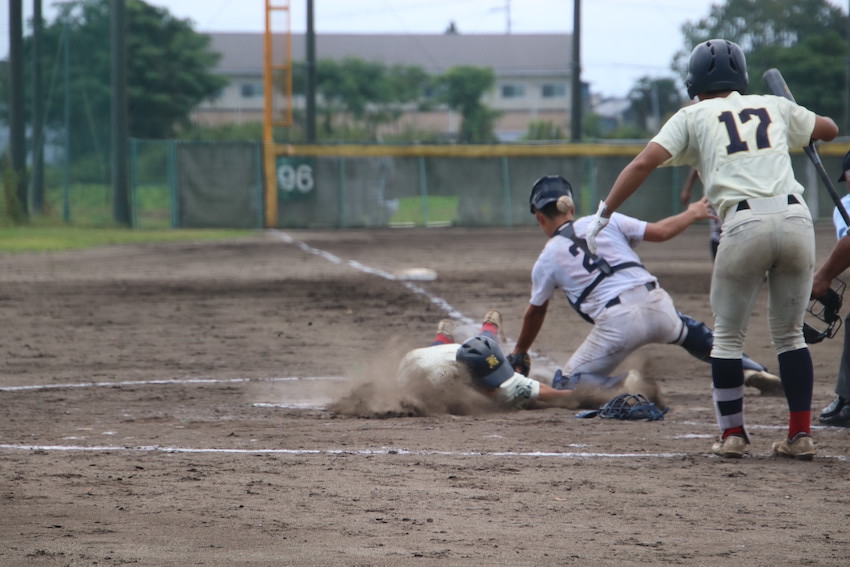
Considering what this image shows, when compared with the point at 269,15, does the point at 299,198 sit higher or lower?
lower

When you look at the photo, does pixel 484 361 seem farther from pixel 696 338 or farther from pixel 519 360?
pixel 696 338

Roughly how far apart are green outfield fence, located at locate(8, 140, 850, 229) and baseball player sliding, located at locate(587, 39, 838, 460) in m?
23.6

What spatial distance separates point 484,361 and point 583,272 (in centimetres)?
90

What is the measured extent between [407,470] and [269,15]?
24583 mm

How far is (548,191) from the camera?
6.94 m

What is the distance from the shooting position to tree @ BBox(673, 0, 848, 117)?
4472 centimetres

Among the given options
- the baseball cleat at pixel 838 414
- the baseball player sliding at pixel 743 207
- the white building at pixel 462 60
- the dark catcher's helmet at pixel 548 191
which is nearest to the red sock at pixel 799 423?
the baseball player sliding at pixel 743 207

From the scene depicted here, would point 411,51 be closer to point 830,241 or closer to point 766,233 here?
point 830,241

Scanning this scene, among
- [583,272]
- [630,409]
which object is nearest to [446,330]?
[583,272]

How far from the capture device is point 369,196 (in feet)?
97.5

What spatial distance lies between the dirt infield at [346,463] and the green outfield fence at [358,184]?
17.1 m

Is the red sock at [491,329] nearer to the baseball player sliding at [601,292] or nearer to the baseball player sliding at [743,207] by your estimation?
the baseball player sliding at [601,292]

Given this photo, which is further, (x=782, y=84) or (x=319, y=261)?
(x=319, y=261)

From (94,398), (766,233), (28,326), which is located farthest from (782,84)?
(28,326)
